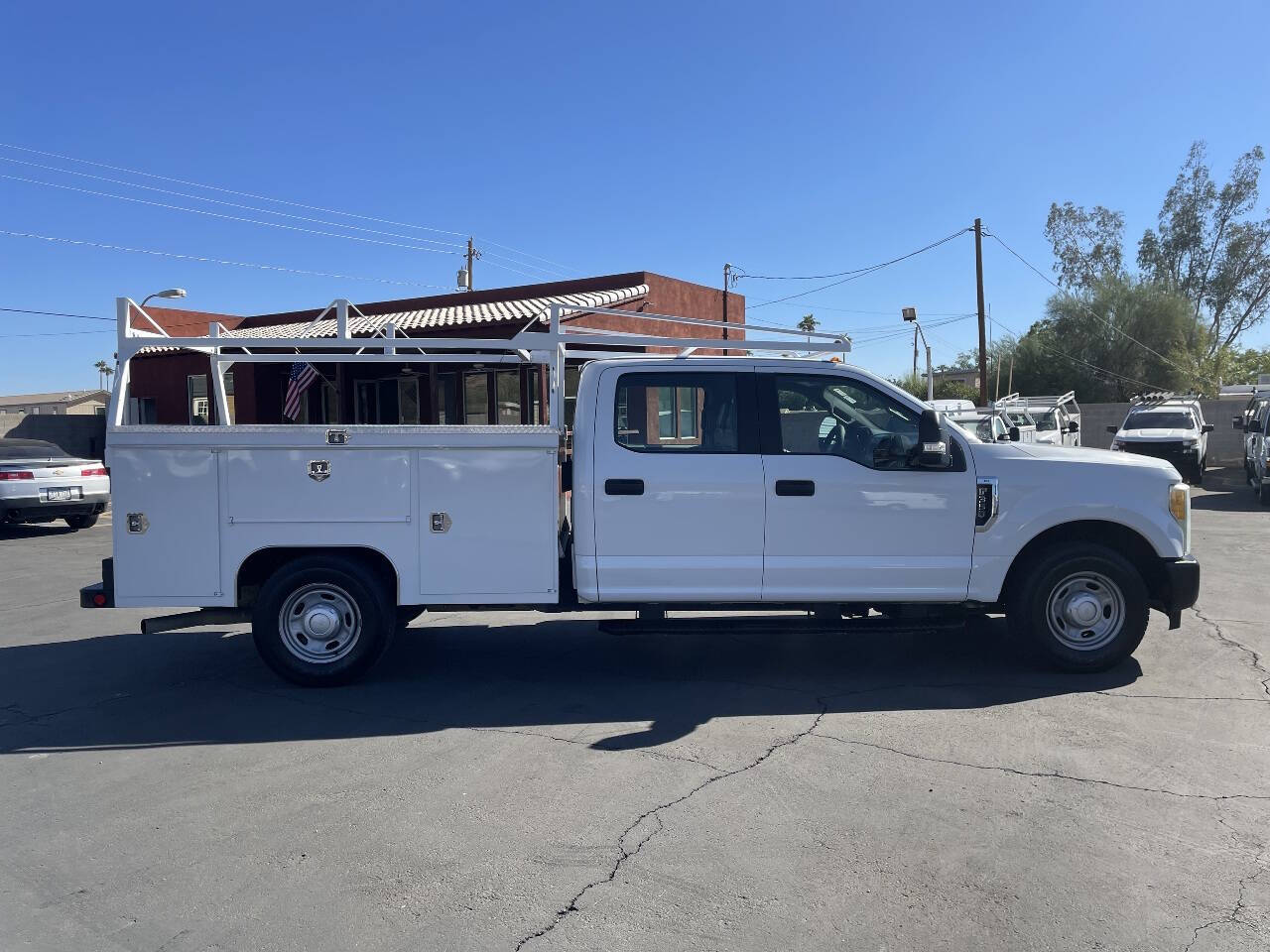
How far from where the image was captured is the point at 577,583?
625 centimetres

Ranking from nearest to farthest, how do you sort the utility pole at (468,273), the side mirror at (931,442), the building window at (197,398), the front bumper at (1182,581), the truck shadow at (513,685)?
the truck shadow at (513,685)
the side mirror at (931,442)
the front bumper at (1182,581)
the building window at (197,398)
the utility pole at (468,273)

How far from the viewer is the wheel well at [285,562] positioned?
6324mm

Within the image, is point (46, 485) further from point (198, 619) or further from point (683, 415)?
point (683, 415)

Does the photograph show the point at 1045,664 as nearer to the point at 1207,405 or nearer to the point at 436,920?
the point at 436,920

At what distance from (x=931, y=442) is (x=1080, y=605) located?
157 centimetres

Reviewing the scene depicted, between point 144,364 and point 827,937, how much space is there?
91.4 feet

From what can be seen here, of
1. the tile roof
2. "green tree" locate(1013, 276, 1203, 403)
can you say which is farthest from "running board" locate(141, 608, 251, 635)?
the tile roof

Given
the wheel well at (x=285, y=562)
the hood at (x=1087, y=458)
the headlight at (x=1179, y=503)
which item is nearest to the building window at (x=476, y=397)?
the wheel well at (x=285, y=562)

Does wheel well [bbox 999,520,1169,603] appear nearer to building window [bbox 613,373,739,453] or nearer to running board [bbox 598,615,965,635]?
running board [bbox 598,615,965,635]

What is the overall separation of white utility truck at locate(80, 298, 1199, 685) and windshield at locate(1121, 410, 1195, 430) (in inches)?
743

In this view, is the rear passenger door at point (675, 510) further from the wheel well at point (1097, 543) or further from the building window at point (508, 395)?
the building window at point (508, 395)

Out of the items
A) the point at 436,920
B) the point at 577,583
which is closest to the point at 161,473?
the point at 577,583

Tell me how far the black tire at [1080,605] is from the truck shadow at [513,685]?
192 millimetres

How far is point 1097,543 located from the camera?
21.1 ft
